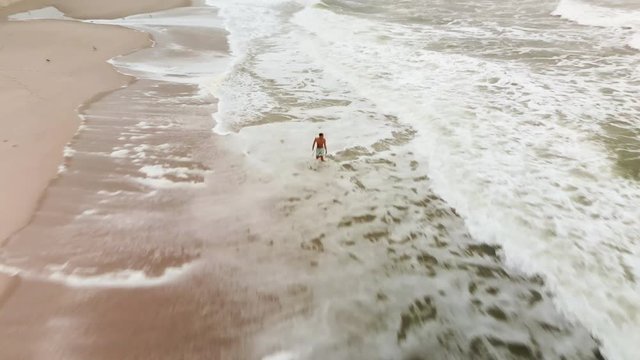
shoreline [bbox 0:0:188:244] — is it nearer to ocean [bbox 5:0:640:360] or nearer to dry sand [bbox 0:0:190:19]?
ocean [bbox 5:0:640:360]

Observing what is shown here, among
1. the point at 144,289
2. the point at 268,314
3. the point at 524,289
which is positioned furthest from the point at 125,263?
the point at 524,289

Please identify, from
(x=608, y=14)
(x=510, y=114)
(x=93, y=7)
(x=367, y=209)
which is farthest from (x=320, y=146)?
(x=608, y=14)

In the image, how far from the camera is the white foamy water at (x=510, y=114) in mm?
4684

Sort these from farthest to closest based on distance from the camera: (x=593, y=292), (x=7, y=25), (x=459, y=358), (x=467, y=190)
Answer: (x=7, y=25)
(x=467, y=190)
(x=593, y=292)
(x=459, y=358)

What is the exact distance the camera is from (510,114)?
8312 mm

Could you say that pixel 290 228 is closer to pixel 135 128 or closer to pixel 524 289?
pixel 524 289

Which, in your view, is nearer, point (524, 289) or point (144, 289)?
point (144, 289)

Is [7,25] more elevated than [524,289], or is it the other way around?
[7,25]

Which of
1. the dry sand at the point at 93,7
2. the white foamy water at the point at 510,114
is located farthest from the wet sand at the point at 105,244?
the dry sand at the point at 93,7

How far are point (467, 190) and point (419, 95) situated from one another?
3915 millimetres

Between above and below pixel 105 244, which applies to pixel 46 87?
above

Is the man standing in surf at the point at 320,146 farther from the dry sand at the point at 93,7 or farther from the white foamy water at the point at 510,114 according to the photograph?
the dry sand at the point at 93,7

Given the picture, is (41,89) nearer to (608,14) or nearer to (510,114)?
(510,114)

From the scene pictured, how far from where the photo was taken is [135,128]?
7.16 meters
